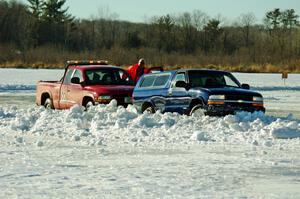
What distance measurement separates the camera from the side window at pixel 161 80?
56.7 feet

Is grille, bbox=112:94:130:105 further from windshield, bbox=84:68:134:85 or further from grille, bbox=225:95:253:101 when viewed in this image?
grille, bbox=225:95:253:101

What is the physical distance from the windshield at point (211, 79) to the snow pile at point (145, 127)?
1245mm

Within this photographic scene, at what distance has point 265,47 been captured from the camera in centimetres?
9462

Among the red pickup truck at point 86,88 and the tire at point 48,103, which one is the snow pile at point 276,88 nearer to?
the red pickup truck at point 86,88

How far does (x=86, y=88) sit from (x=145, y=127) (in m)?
4.57

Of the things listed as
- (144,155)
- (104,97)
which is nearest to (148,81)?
(104,97)

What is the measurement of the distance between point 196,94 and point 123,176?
7.32m

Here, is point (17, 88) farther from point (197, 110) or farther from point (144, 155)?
point (144, 155)

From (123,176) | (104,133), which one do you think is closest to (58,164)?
(123,176)

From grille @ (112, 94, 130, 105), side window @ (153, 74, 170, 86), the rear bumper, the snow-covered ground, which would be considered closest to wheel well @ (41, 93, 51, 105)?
the snow-covered ground

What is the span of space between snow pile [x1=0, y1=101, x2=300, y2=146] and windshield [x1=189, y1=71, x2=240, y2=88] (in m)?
1.24

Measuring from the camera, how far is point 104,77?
63.2 feet

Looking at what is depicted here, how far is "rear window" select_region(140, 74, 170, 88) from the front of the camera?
56.9 feet

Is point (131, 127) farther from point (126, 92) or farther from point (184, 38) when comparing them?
point (184, 38)
